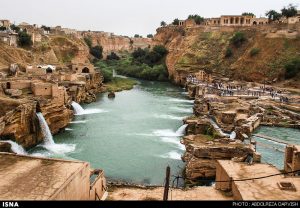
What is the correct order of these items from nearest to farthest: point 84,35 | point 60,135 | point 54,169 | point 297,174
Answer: point 54,169 → point 297,174 → point 60,135 → point 84,35

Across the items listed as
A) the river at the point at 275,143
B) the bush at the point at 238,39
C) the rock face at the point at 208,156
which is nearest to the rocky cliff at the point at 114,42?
the bush at the point at 238,39

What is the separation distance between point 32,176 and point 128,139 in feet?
50.2

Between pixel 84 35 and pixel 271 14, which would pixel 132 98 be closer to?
pixel 271 14

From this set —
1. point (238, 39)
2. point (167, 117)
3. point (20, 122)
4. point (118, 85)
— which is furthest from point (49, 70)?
point (238, 39)

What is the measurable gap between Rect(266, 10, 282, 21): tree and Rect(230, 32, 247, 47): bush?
1502 centimetres

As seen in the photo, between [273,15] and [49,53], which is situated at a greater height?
[273,15]

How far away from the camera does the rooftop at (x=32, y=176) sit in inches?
354

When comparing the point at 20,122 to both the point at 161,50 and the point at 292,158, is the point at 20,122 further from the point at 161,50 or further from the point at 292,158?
the point at 161,50

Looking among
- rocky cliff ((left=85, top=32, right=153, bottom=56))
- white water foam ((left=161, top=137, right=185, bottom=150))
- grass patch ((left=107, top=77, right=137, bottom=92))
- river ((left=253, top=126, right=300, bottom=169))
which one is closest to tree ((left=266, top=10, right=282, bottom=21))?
rocky cliff ((left=85, top=32, right=153, bottom=56))

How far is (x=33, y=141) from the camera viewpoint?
23.3 meters

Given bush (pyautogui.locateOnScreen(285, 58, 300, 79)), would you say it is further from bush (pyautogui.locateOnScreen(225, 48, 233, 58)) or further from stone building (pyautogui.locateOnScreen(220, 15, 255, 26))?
stone building (pyautogui.locateOnScreen(220, 15, 255, 26))

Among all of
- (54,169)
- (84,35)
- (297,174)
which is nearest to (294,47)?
(297,174)

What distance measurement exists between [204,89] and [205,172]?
24.6 m

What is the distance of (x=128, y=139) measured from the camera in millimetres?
25156
